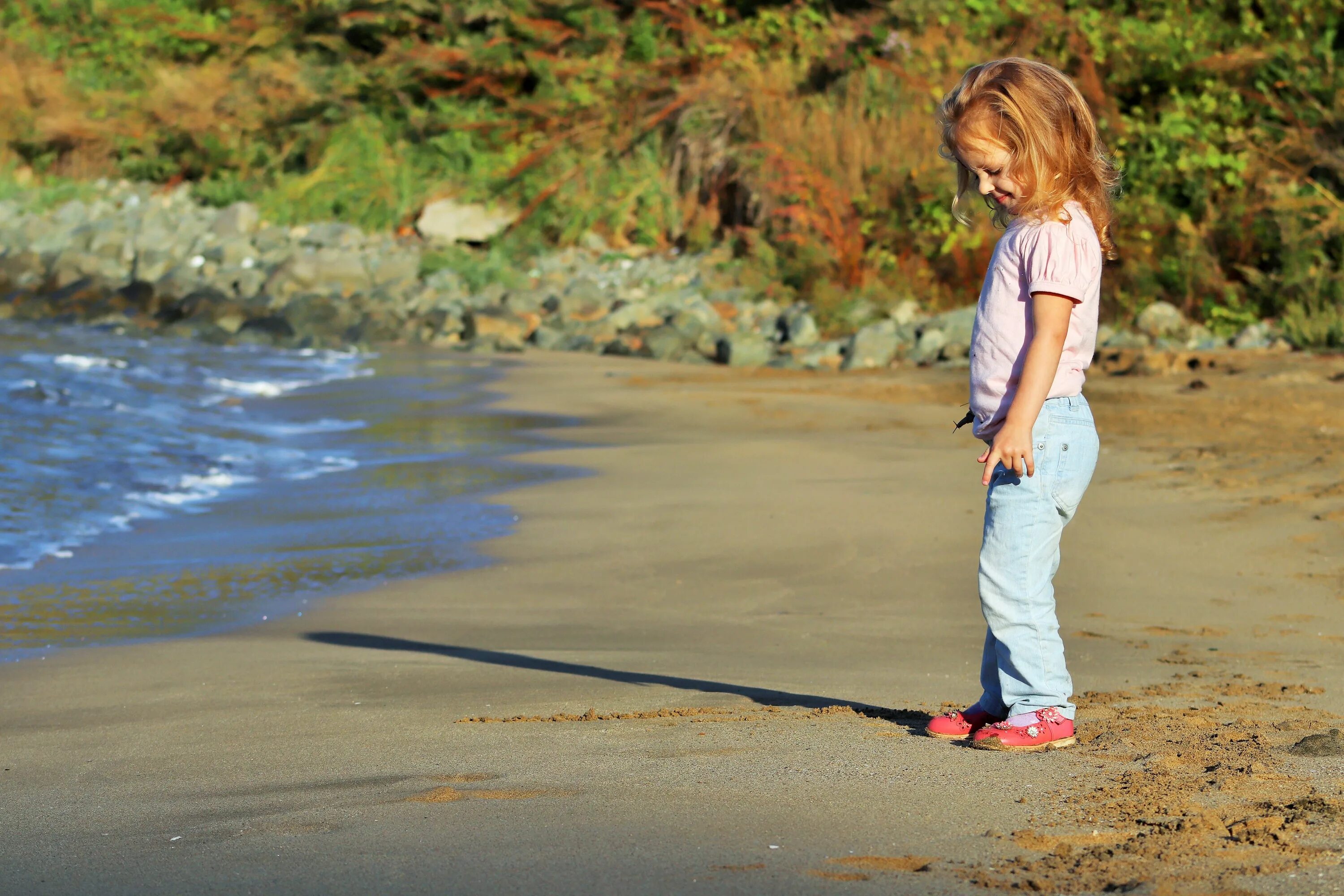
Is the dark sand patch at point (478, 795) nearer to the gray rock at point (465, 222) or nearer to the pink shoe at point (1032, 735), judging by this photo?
the pink shoe at point (1032, 735)

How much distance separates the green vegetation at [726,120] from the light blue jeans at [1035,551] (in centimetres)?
955

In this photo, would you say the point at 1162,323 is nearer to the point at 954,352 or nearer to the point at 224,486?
the point at 954,352

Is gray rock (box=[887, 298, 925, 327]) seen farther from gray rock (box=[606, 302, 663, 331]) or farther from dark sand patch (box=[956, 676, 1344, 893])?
dark sand patch (box=[956, 676, 1344, 893])

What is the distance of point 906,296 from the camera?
15.1 meters

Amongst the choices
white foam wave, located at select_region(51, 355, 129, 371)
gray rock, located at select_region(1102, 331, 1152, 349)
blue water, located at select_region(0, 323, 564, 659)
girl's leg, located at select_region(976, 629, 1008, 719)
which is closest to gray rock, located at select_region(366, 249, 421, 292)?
blue water, located at select_region(0, 323, 564, 659)

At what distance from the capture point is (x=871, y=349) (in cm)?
1325

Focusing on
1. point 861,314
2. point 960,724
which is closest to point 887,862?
point 960,724

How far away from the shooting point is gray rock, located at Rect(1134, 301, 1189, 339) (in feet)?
42.8

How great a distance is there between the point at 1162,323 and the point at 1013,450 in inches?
413

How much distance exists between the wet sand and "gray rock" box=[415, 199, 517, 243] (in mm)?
12349

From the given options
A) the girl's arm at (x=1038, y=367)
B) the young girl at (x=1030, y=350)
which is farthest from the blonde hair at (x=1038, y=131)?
the girl's arm at (x=1038, y=367)

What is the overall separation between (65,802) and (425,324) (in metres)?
13.9

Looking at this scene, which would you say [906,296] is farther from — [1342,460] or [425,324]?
[1342,460]

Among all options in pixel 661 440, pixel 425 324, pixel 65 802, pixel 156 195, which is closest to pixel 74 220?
pixel 156 195
